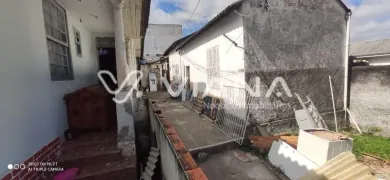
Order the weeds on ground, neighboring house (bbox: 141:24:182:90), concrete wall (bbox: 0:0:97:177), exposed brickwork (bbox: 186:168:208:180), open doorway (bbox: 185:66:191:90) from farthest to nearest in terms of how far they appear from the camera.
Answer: neighboring house (bbox: 141:24:182:90), open doorway (bbox: 185:66:191:90), the weeds on ground, exposed brickwork (bbox: 186:168:208:180), concrete wall (bbox: 0:0:97:177)

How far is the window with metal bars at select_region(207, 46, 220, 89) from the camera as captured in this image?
8.59 metres

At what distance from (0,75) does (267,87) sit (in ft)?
23.2

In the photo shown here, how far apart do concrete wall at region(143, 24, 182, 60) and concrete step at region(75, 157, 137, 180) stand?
1122 inches

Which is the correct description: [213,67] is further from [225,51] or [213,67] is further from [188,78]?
[188,78]

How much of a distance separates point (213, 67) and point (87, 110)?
5.69 metres

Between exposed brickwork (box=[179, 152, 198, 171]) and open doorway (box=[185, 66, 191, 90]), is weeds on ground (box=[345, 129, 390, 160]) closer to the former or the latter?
exposed brickwork (box=[179, 152, 198, 171])

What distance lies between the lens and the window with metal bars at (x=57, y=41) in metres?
4.23

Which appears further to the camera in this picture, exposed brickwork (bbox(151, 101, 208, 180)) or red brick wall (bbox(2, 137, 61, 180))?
exposed brickwork (bbox(151, 101, 208, 180))

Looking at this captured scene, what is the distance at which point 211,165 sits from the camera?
468 centimetres

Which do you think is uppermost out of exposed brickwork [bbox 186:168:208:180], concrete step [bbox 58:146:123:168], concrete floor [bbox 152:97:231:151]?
exposed brickwork [bbox 186:168:208:180]

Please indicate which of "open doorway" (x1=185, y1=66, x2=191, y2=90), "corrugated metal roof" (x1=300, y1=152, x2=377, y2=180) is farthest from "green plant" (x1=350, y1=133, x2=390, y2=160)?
"open doorway" (x1=185, y1=66, x2=191, y2=90)

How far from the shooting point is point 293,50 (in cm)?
761

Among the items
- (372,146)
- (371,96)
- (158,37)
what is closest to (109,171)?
(372,146)

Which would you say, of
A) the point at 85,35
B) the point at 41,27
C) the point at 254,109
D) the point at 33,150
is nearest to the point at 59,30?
the point at 41,27
